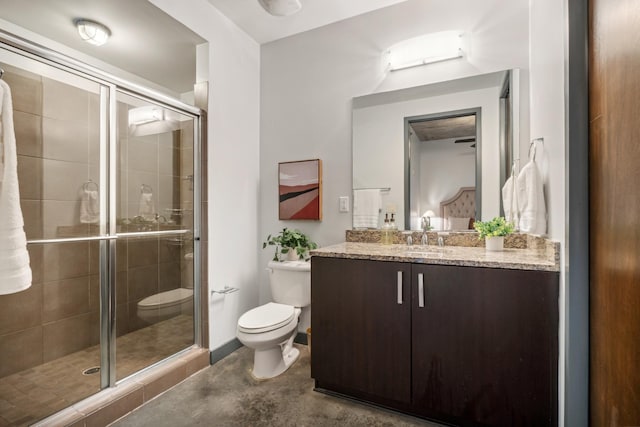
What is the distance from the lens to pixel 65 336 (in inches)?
83.3

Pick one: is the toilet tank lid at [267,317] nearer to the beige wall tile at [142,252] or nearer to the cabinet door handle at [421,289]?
the beige wall tile at [142,252]

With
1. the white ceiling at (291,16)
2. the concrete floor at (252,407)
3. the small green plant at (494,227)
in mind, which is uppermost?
the white ceiling at (291,16)

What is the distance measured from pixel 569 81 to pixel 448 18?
4.09 ft

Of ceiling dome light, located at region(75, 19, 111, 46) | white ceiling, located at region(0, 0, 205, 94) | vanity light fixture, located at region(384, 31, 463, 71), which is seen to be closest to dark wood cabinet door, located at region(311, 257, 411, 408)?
vanity light fixture, located at region(384, 31, 463, 71)

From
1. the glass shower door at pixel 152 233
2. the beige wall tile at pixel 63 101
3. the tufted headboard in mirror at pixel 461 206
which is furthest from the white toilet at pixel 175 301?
the tufted headboard in mirror at pixel 461 206

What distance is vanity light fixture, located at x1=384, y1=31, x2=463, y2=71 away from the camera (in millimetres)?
2102

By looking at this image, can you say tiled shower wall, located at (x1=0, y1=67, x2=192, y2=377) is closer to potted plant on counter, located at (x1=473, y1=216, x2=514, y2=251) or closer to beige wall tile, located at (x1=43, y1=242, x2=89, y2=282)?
beige wall tile, located at (x1=43, y1=242, x2=89, y2=282)

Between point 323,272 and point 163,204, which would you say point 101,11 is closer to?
point 163,204

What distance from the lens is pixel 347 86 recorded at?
2.45 meters

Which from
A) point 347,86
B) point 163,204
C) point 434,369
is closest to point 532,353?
point 434,369

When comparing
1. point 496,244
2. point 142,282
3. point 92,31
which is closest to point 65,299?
Answer: point 142,282

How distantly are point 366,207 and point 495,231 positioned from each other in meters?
0.87

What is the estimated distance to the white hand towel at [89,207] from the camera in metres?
1.75

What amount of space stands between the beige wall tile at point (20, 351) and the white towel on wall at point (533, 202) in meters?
3.05
